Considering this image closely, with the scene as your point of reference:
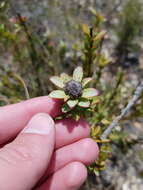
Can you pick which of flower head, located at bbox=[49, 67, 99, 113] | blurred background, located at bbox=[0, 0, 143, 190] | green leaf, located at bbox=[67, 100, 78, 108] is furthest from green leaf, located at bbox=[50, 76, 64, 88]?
blurred background, located at bbox=[0, 0, 143, 190]

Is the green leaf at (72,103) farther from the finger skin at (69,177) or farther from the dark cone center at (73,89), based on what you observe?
the finger skin at (69,177)

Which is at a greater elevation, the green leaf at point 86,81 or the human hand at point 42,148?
the green leaf at point 86,81

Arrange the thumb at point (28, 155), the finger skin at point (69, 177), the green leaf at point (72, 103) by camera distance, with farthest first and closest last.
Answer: the finger skin at point (69, 177), the green leaf at point (72, 103), the thumb at point (28, 155)

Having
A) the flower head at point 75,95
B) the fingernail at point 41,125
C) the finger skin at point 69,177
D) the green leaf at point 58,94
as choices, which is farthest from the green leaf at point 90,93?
the finger skin at point 69,177

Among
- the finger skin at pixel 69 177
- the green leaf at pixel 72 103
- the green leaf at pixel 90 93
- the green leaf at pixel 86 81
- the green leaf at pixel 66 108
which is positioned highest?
the green leaf at pixel 86 81

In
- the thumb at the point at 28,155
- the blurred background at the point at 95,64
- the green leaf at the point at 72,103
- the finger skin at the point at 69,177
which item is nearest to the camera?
the thumb at the point at 28,155

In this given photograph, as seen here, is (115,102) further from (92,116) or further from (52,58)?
(52,58)

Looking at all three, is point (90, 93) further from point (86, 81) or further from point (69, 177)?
point (69, 177)

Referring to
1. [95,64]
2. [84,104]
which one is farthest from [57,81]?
[95,64]
